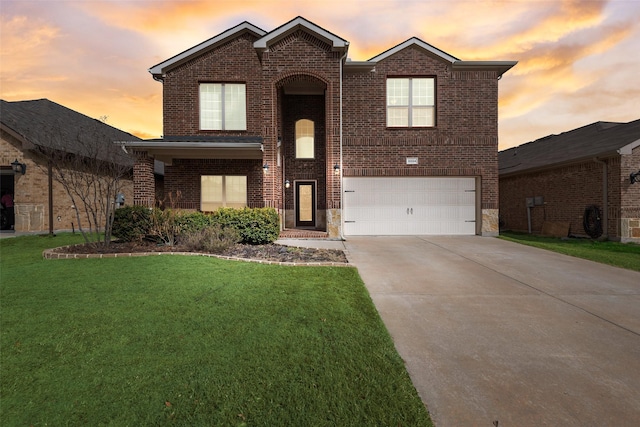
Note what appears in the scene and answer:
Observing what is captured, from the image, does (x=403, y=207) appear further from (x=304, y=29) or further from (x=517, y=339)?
(x=517, y=339)

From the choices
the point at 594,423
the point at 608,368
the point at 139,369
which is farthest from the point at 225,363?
the point at 608,368

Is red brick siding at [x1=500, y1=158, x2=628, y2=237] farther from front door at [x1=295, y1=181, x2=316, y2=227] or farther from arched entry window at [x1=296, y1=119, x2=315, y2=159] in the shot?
arched entry window at [x1=296, y1=119, x2=315, y2=159]

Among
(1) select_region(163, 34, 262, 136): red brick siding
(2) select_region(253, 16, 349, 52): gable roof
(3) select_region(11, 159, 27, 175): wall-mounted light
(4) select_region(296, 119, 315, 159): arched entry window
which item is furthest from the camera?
(4) select_region(296, 119, 315, 159): arched entry window

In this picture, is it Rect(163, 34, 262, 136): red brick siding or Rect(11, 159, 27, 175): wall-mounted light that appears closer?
Rect(163, 34, 262, 136): red brick siding

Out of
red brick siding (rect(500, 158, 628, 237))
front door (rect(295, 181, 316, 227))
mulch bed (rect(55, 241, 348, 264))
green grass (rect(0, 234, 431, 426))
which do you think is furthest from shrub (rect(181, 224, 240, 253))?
red brick siding (rect(500, 158, 628, 237))

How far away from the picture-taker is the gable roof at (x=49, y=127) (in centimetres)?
1372

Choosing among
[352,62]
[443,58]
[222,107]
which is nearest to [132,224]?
[222,107]

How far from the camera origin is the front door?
569 inches

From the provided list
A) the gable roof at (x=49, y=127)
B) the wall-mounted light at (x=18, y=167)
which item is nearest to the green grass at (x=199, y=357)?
the gable roof at (x=49, y=127)

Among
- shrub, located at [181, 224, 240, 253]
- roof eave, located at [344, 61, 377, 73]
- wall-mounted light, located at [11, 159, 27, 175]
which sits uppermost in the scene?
roof eave, located at [344, 61, 377, 73]

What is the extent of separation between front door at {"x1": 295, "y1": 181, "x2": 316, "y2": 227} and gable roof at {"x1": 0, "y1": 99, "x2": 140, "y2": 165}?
25.2ft

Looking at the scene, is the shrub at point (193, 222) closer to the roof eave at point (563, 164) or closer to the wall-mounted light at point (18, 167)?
the wall-mounted light at point (18, 167)

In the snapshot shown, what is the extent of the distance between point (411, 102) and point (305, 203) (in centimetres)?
666

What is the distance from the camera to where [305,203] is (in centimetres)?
1461
